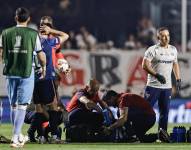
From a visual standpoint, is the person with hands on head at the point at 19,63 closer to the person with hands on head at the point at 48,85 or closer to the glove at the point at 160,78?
the person with hands on head at the point at 48,85

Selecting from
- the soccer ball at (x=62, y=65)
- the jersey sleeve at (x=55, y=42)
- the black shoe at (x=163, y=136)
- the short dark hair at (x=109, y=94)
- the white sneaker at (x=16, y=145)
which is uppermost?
the jersey sleeve at (x=55, y=42)

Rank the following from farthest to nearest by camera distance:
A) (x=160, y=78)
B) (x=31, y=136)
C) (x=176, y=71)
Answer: (x=176, y=71) < (x=160, y=78) < (x=31, y=136)

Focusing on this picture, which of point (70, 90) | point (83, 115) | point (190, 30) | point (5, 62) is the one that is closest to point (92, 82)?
point (83, 115)

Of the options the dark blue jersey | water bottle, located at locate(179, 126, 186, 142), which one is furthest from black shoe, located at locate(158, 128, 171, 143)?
the dark blue jersey

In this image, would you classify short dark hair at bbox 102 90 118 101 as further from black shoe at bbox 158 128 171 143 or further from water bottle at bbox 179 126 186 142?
water bottle at bbox 179 126 186 142

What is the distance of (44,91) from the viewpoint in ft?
57.1

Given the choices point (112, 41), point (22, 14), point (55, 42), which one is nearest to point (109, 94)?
point (55, 42)

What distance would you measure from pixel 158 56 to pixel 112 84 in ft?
26.0

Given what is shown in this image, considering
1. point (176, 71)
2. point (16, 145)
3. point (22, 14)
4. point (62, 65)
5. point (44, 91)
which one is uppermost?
point (22, 14)

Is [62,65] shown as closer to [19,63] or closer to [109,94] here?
[109,94]

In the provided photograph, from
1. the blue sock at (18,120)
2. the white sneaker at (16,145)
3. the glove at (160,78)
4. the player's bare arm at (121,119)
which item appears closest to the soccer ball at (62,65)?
the player's bare arm at (121,119)

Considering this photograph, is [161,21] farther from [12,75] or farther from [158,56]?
[12,75]

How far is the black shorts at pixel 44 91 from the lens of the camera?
685 inches

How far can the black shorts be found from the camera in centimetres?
1739
